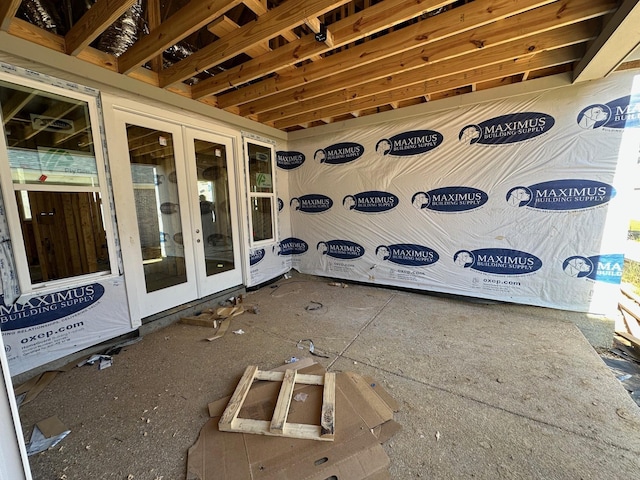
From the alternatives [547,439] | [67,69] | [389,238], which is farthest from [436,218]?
[67,69]

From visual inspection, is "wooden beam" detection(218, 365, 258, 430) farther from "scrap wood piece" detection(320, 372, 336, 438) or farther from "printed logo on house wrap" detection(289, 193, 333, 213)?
"printed logo on house wrap" detection(289, 193, 333, 213)

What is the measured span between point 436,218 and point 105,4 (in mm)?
3910

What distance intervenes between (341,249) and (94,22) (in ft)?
12.3

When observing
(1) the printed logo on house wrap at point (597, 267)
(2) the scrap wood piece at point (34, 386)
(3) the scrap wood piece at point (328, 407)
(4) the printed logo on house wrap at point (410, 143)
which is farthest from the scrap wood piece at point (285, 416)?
(4) the printed logo on house wrap at point (410, 143)

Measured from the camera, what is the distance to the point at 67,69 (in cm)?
218

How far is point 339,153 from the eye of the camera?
4.32 metres

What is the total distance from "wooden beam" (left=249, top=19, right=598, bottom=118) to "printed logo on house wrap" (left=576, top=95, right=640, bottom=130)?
36.6 inches

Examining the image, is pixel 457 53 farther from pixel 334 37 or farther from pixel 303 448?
pixel 303 448

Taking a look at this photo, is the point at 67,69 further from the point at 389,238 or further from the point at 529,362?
the point at 529,362

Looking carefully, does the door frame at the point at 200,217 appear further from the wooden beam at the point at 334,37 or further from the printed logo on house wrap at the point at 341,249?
the printed logo on house wrap at the point at 341,249

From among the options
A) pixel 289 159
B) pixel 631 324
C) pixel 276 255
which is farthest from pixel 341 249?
pixel 631 324

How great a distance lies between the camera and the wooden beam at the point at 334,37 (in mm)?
1877

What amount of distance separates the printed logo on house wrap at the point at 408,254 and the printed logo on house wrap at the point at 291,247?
149cm

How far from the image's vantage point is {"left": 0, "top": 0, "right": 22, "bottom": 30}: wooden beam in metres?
1.67
